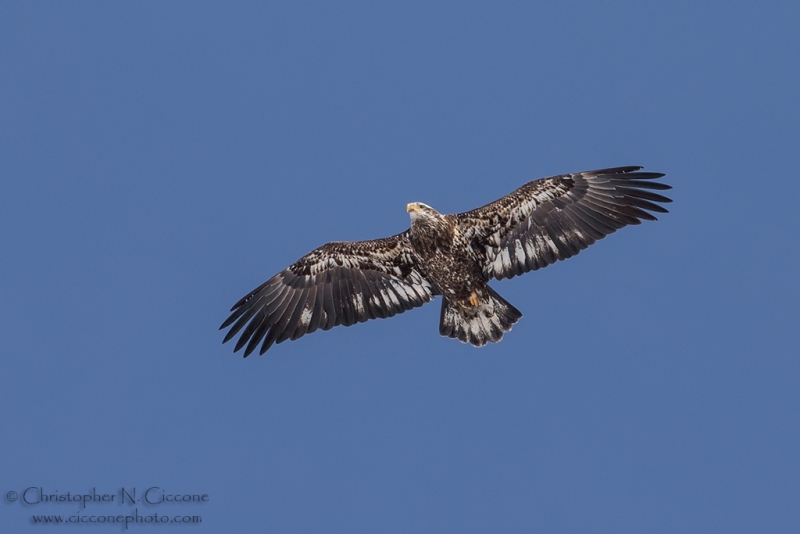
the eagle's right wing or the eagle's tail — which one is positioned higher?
the eagle's right wing

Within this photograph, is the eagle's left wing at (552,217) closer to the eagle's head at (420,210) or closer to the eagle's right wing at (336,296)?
the eagle's head at (420,210)

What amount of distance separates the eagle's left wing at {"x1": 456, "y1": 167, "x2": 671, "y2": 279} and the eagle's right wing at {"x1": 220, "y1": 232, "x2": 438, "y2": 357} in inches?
62.9

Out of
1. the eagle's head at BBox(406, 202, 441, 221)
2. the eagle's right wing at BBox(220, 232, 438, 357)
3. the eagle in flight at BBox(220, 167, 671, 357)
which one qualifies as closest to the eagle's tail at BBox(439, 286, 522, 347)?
the eagle in flight at BBox(220, 167, 671, 357)

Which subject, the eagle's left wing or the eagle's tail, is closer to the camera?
the eagle's left wing

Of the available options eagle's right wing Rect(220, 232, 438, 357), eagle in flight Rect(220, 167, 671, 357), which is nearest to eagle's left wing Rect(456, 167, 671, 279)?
eagle in flight Rect(220, 167, 671, 357)

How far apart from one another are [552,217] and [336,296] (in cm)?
449

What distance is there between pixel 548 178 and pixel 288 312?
18.6ft

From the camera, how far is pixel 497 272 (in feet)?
98.4

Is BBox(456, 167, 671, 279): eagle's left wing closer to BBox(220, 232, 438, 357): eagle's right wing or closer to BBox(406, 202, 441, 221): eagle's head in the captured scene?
BBox(406, 202, 441, 221): eagle's head

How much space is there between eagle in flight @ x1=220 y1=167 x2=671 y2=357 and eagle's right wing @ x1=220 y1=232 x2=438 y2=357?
0.02 meters

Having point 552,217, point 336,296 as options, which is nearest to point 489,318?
point 552,217

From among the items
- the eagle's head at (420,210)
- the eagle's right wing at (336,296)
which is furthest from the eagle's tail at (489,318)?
the eagle's head at (420,210)

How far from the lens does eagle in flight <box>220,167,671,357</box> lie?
29.5 metres

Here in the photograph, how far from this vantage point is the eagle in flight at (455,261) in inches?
1161
